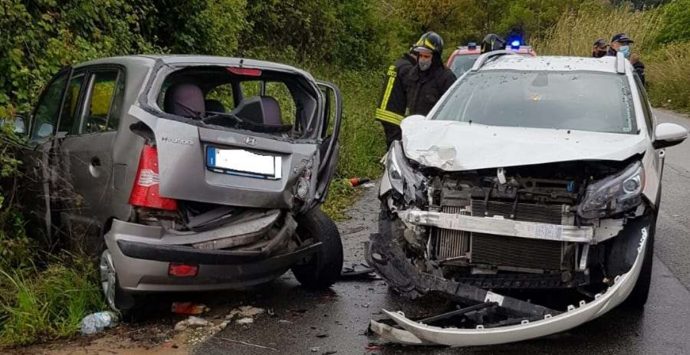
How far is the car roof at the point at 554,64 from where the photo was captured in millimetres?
6090

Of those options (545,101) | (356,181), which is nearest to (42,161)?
(545,101)

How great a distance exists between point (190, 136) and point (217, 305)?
4.37ft

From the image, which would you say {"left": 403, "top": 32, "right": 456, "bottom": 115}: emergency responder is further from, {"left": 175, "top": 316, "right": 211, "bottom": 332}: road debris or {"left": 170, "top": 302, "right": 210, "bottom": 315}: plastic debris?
{"left": 175, "top": 316, "right": 211, "bottom": 332}: road debris

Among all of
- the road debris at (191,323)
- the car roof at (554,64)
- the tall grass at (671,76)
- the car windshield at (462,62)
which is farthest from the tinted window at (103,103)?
the tall grass at (671,76)

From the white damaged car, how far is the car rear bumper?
3.00 ft

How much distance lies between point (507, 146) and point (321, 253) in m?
1.52

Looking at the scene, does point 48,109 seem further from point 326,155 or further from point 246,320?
point 246,320

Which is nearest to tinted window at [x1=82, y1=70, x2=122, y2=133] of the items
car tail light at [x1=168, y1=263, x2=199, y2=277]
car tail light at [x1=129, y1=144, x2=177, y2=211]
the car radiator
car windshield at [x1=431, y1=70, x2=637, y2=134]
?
car tail light at [x1=129, y1=144, x2=177, y2=211]

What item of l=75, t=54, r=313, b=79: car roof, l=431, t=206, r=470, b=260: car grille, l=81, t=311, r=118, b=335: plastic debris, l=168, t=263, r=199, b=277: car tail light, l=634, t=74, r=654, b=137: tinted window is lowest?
l=81, t=311, r=118, b=335: plastic debris

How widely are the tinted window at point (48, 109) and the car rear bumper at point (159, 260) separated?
1.53m

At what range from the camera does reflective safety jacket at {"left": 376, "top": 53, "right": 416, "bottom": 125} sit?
902 centimetres

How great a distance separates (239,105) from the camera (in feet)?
17.5

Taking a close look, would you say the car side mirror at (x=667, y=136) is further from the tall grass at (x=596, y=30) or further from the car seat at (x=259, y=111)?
the tall grass at (x=596, y=30)

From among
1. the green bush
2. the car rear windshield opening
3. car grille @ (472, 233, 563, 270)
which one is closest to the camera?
car grille @ (472, 233, 563, 270)
